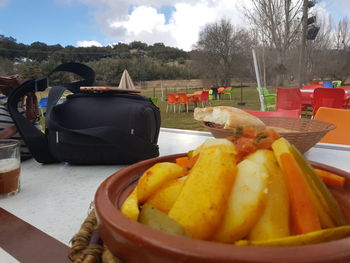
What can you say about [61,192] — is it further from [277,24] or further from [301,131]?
[277,24]

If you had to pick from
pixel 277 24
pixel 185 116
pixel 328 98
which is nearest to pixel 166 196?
pixel 328 98

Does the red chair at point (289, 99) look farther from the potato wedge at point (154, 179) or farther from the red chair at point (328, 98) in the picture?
the potato wedge at point (154, 179)

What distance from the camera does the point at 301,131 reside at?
90 centimetres

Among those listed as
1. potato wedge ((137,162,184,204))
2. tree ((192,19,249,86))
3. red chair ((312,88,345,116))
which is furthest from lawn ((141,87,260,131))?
tree ((192,19,249,86))

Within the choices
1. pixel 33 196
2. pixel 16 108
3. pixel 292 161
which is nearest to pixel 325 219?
pixel 292 161

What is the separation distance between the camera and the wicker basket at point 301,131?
0.72m

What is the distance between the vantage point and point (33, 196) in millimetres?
672

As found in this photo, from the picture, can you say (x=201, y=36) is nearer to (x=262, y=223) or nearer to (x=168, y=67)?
(x=168, y=67)

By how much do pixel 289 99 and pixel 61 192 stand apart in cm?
506

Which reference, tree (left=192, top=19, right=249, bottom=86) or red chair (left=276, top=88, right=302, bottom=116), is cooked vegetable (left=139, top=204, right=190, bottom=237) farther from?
tree (left=192, top=19, right=249, bottom=86)

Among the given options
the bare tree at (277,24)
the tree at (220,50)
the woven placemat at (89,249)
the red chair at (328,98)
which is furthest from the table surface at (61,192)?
the tree at (220,50)

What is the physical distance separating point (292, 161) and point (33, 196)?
611 mm

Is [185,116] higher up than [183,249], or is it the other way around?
[183,249]

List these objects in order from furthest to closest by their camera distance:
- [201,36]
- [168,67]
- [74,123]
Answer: [168,67]
[201,36]
[74,123]
